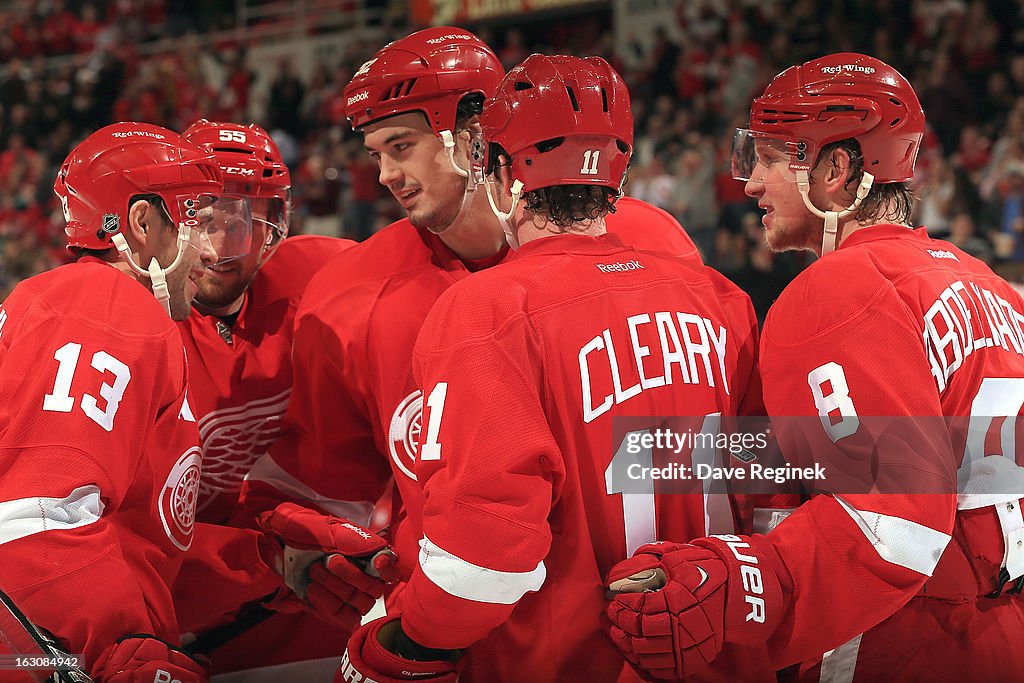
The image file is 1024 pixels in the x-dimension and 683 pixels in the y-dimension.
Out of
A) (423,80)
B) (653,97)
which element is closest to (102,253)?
(423,80)

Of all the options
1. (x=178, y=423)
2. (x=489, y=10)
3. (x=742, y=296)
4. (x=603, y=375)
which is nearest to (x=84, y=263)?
(x=178, y=423)

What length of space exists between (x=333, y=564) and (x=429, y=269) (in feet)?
2.51

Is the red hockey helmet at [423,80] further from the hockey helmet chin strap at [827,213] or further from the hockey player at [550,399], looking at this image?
the hockey helmet chin strap at [827,213]

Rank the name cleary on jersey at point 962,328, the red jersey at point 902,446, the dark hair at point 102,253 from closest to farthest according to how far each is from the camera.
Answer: the red jersey at point 902,446, the name cleary on jersey at point 962,328, the dark hair at point 102,253

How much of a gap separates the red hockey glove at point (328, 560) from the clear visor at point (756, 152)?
1.25 meters

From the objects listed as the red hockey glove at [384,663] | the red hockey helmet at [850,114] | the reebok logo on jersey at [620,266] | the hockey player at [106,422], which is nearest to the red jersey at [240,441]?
the hockey player at [106,422]

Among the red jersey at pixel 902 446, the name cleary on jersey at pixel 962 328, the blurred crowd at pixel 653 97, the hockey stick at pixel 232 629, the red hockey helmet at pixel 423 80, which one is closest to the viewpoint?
the red jersey at pixel 902 446

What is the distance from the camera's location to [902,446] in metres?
1.96

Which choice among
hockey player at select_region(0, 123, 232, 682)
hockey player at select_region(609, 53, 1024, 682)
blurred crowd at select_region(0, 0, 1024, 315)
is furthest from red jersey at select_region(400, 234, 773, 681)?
blurred crowd at select_region(0, 0, 1024, 315)

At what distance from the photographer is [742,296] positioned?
7.45 feet

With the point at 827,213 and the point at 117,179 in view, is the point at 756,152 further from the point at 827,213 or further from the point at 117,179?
the point at 117,179

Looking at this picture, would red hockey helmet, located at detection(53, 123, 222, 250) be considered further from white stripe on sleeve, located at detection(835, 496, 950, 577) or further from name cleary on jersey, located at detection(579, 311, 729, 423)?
white stripe on sleeve, located at detection(835, 496, 950, 577)

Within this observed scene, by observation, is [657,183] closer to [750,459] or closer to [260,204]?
[260,204]

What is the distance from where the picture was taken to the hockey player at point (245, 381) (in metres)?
2.96
